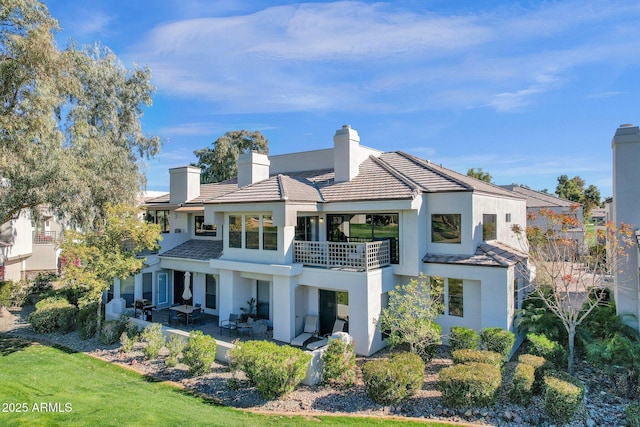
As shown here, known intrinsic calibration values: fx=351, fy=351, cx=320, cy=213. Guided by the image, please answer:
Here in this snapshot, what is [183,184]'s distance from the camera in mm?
26891

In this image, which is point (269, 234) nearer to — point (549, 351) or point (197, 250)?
point (197, 250)

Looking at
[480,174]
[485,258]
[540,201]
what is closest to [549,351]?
[485,258]

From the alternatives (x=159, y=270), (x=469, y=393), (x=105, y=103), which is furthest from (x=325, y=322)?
(x=105, y=103)

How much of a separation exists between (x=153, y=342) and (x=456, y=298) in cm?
1436

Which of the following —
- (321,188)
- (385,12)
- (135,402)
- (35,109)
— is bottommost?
(135,402)

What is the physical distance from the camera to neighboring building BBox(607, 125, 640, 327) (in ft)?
51.3

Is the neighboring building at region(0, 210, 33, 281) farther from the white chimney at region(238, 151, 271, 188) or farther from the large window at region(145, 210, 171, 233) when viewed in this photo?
the white chimney at region(238, 151, 271, 188)

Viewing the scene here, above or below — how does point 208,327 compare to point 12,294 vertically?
below

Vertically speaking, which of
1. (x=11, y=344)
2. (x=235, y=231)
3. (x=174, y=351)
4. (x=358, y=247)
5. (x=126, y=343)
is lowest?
(x=11, y=344)

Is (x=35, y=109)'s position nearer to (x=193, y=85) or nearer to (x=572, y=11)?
(x=193, y=85)

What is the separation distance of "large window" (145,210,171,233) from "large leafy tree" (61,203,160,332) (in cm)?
775

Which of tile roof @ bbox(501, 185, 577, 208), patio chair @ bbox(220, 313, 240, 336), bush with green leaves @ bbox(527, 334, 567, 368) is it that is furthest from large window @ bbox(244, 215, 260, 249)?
tile roof @ bbox(501, 185, 577, 208)

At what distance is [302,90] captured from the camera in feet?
71.0

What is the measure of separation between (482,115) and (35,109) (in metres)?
25.8
